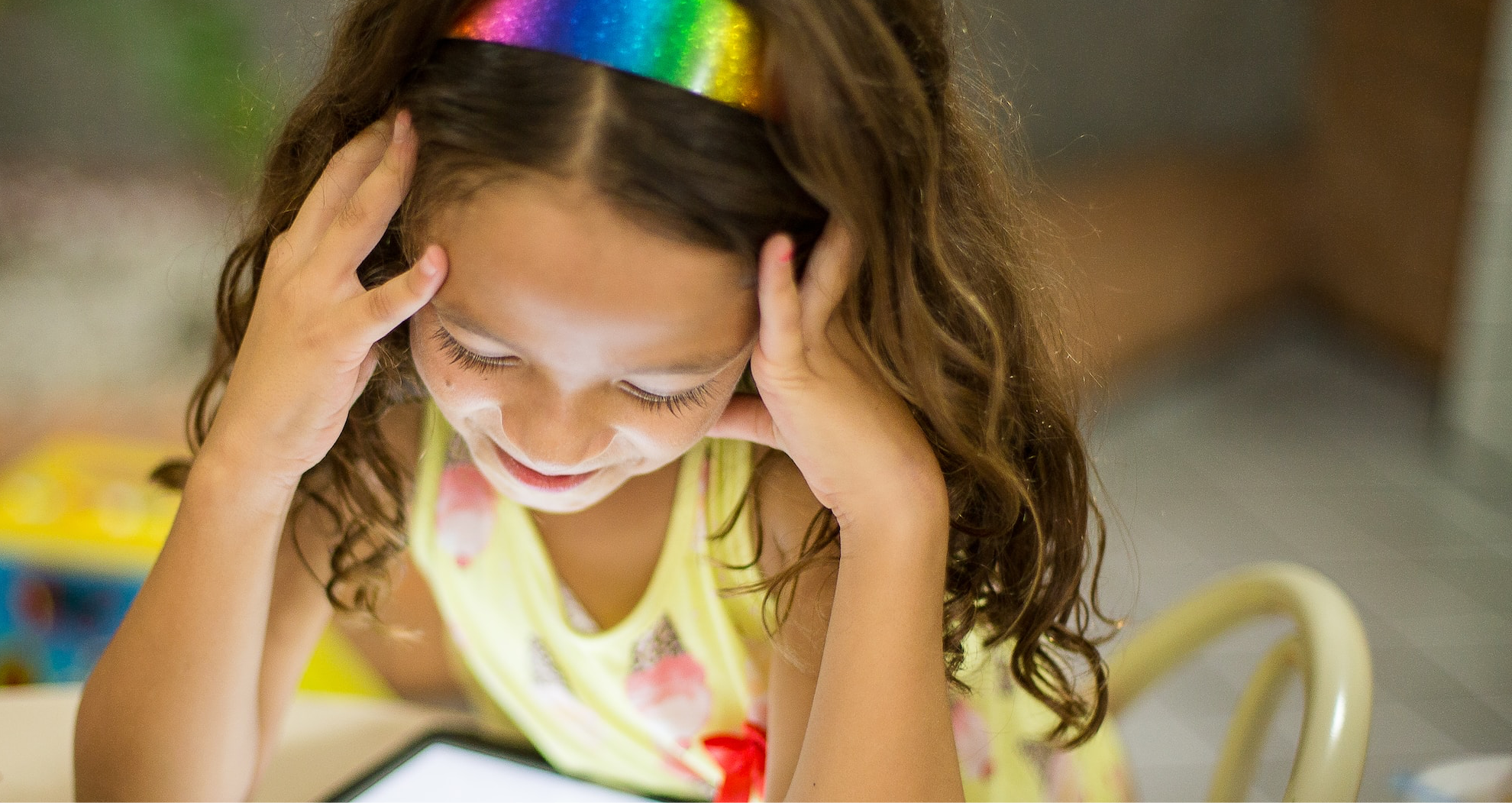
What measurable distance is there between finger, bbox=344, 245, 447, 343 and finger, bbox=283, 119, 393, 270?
71 millimetres

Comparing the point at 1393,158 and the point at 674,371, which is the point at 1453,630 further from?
the point at 674,371

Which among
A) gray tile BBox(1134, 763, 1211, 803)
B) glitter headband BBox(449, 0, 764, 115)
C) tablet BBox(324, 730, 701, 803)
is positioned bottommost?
gray tile BBox(1134, 763, 1211, 803)

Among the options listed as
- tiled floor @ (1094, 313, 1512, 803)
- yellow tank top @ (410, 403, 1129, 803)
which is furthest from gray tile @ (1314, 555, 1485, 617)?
yellow tank top @ (410, 403, 1129, 803)

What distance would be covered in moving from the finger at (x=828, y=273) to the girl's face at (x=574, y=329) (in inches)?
1.2

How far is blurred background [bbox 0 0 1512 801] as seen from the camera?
222cm

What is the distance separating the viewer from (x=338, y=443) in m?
0.90

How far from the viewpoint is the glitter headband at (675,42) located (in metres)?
0.61

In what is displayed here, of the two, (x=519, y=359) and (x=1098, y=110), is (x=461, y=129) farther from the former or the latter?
(x=1098, y=110)

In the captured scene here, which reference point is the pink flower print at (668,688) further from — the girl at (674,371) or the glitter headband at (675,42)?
the glitter headband at (675,42)

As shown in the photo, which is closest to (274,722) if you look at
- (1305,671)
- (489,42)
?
(489,42)

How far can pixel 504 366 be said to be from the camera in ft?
2.21

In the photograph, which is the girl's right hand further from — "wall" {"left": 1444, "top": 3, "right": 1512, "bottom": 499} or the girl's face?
"wall" {"left": 1444, "top": 3, "right": 1512, "bottom": 499}

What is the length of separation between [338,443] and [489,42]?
0.37 metres

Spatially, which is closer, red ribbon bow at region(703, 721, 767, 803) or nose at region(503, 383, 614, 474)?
nose at region(503, 383, 614, 474)
